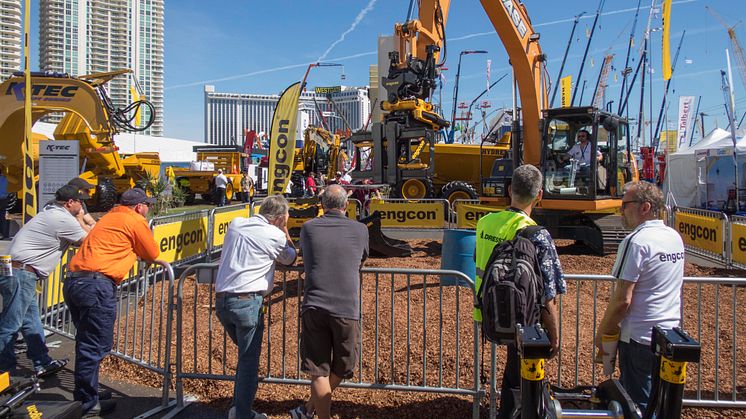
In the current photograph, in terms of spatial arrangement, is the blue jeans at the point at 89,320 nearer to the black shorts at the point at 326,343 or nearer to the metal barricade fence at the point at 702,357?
the black shorts at the point at 326,343

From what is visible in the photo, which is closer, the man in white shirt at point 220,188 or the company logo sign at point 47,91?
the company logo sign at point 47,91

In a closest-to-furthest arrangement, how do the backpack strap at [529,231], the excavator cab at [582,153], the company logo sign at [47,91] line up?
the backpack strap at [529,231]
the excavator cab at [582,153]
the company logo sign at [47,91]

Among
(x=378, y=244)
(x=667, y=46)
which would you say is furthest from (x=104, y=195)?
(x=667, y=46)

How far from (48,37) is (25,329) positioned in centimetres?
8041

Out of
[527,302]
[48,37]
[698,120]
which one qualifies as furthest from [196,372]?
[48,37]

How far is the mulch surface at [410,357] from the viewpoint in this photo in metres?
4.08

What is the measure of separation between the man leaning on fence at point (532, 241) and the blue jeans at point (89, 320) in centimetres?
282

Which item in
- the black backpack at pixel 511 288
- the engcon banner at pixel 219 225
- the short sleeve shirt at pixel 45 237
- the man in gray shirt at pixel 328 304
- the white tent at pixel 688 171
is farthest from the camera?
the white tent at pixel 688 171

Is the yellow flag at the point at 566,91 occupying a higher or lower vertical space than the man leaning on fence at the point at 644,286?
higher

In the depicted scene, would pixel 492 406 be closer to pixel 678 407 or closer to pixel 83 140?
pixel 678 407

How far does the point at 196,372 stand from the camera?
4.46 meters

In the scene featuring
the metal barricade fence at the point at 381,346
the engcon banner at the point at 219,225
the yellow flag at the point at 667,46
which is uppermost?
the yellow flag at the point at 667,46

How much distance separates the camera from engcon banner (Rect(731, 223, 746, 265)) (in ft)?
30.5

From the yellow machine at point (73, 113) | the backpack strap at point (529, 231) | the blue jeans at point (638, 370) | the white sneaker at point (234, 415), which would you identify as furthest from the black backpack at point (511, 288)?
the yellow machine at point (73, 113)
